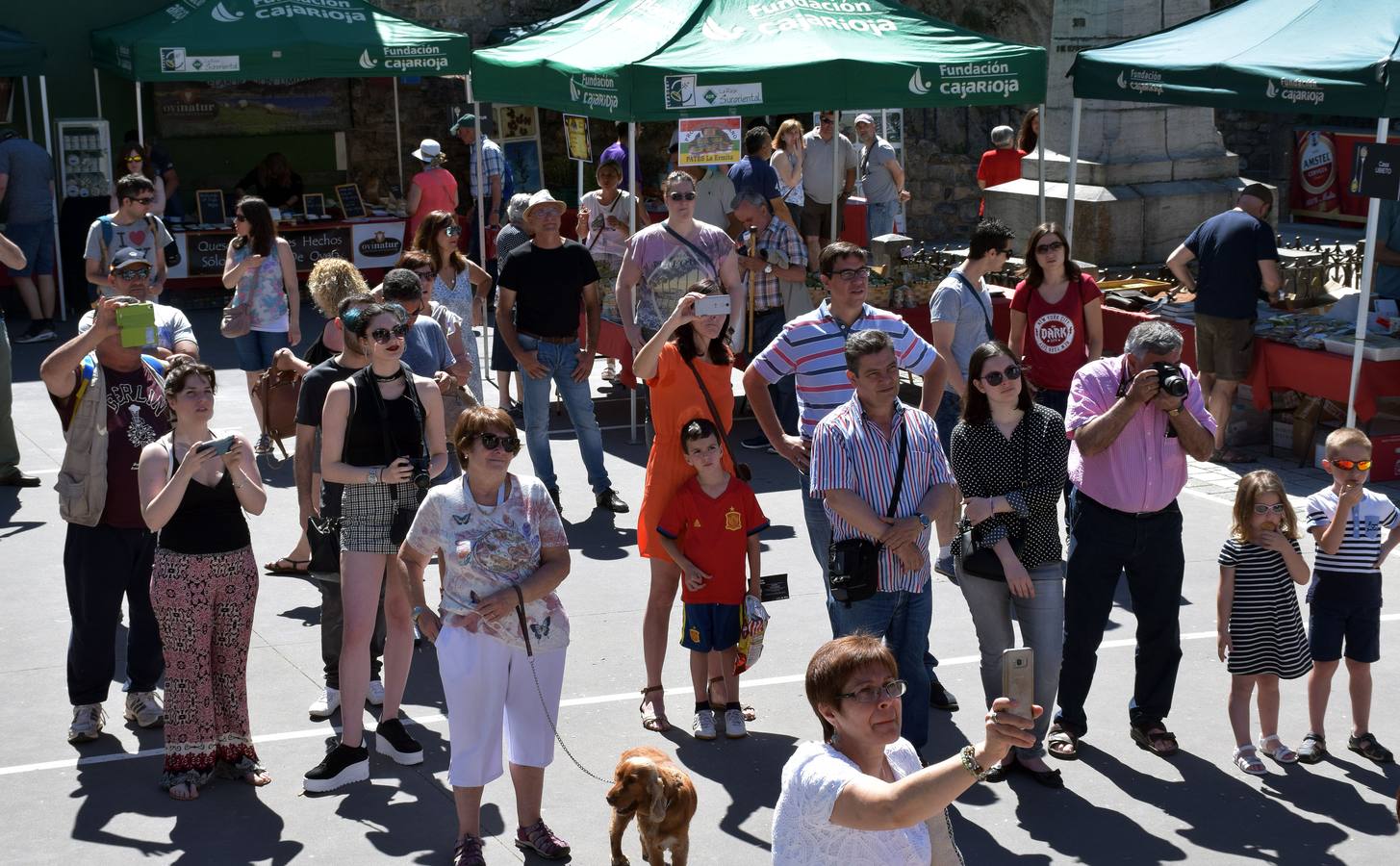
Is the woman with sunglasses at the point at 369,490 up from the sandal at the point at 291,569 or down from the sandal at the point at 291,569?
up

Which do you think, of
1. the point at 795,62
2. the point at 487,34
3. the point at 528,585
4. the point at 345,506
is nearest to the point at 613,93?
the point at 795,62

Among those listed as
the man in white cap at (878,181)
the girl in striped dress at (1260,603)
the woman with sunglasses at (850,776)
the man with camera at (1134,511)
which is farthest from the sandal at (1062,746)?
the man in white cap at (878,181)

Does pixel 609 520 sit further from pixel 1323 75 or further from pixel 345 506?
pixel 1323 75

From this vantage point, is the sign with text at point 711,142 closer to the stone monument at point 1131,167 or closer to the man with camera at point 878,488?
the stone monument at point 1131,167

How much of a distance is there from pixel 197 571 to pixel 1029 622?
9.94 feet

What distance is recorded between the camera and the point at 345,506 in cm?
616

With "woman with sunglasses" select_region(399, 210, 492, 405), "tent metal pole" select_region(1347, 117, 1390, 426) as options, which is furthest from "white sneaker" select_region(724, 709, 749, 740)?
"tent metal pole" select_region(1347, 117, 1390, 426)

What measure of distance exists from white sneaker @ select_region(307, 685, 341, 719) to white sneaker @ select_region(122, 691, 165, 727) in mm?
598

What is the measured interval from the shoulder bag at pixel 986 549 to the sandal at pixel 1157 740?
1011 mm

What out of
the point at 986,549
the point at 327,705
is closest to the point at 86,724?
the point at 327,705

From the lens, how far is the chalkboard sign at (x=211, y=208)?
18.3 meters

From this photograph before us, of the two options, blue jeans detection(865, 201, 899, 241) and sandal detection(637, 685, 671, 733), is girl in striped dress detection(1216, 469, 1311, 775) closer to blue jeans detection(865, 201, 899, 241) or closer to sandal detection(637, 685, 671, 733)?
sandal detection(637, 685, 671, 733)

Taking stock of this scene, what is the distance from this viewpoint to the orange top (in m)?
6.70

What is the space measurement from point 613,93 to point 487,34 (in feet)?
37.2
